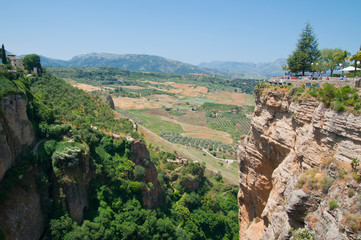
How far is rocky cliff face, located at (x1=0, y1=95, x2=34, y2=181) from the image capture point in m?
24.4

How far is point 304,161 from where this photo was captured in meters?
17.5

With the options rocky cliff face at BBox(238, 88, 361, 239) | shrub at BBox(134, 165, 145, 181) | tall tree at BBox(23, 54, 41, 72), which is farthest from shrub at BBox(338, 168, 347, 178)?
tall tree at BBox(23, 54, 41, 72)

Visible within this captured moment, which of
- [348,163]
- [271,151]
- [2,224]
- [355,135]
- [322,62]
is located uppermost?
[322,62]

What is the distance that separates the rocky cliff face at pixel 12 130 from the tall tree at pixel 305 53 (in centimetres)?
3308

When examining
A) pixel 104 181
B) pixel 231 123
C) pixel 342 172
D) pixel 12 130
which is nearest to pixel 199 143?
pixel 231 123

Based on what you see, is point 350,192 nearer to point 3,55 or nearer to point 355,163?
point 355,163

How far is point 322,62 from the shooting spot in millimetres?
30516

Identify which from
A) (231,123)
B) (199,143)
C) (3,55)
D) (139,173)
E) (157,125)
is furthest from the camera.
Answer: (231,123)

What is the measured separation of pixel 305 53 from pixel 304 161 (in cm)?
1823

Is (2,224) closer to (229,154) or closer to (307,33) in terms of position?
(307,33)

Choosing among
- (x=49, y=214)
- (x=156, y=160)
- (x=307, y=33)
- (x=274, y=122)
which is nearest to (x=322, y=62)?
(x=307, y=33)

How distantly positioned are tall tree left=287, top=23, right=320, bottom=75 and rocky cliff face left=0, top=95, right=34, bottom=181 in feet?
109

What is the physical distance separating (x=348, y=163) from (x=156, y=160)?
161ft

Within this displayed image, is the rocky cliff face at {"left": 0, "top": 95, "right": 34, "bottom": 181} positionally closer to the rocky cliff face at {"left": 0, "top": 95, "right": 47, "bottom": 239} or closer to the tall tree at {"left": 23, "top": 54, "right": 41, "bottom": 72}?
the rocky cliff face at {"left": 0, "top": 95, "right": 47, "bottom": 239}
